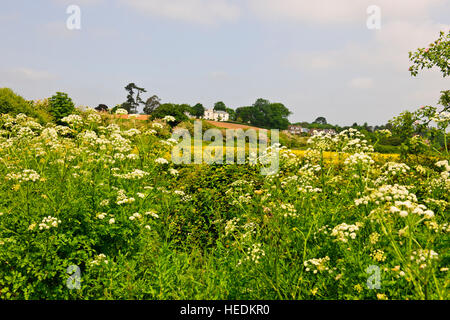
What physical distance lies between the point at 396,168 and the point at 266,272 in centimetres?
204

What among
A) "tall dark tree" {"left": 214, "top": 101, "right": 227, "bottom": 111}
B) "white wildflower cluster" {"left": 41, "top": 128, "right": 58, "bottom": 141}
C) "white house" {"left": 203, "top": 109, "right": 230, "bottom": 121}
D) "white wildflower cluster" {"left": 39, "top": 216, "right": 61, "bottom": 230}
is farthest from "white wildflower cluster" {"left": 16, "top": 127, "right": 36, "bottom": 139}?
"tall dark tree" {"left": 214, "top": 101, "right": 227, "bottom": 111}

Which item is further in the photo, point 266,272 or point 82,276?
point 82,276

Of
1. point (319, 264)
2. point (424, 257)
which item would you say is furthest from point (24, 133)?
point (424, 257)

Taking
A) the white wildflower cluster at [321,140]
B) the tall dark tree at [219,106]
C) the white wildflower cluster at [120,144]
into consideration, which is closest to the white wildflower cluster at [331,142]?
the white wildflower cluster at [321,140]

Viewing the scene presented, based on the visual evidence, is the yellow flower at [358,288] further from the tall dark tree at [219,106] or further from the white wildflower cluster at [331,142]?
the tall dark tree at [219,106]

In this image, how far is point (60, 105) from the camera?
3359 cm

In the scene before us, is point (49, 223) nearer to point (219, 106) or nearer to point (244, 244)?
point (244, 244)

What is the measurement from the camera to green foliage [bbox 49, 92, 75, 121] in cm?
3309

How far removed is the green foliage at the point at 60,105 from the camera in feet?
109

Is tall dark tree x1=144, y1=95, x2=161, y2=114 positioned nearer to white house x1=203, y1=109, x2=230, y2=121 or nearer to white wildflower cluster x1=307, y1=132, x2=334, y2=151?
white house x1=203, y1=109, x2=230, y2=121
